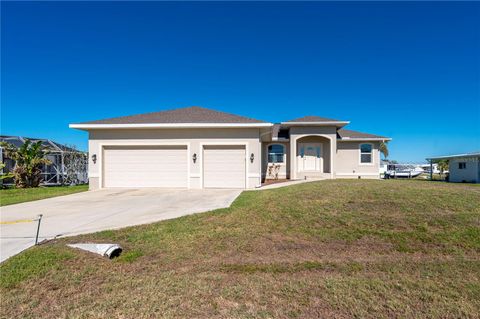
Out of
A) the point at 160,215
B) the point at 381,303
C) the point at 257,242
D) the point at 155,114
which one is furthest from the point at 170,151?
the point at 381,303

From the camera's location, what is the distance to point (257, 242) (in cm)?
450

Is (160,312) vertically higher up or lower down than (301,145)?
lower down

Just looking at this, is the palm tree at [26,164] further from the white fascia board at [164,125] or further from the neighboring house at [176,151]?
the neighboring house at [176,151]

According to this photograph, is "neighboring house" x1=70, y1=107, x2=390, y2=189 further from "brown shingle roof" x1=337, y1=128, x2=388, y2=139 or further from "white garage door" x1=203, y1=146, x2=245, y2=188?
"brown shingle roof" x1=337, y1=128, x2=388, y2=139

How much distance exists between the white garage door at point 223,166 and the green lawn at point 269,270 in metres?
6.30

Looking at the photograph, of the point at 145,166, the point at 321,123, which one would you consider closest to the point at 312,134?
the point at 321,123

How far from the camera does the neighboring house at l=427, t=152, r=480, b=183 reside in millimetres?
17578

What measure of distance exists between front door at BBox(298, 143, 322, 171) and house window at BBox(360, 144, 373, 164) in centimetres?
319

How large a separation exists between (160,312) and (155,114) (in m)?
12.7

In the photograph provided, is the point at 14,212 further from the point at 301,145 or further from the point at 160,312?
the point at 301,145

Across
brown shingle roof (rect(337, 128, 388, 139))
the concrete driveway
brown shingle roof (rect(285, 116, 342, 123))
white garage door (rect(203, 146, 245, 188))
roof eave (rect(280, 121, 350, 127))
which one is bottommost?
the concrete driveway

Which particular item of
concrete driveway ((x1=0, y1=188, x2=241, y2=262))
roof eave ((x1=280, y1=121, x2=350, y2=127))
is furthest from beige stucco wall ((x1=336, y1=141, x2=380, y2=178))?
concrete driveway ((x1=0, y1=188, x2=241, y2=262))

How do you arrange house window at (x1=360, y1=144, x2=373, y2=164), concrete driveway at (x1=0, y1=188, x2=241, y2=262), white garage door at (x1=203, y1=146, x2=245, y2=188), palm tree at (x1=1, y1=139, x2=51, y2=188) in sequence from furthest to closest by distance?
house window at (x1=360, y1=144, x2=373, y2=164) → palm tree at (x1=1, y1=139, x2=51, y2=188) → white garage door at (x1=203, y1=146, x2=245, y2=188) → concrete driveway at (x1=0, y1=188, x2=241, y2=262)

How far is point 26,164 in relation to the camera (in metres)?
A: 14.2
